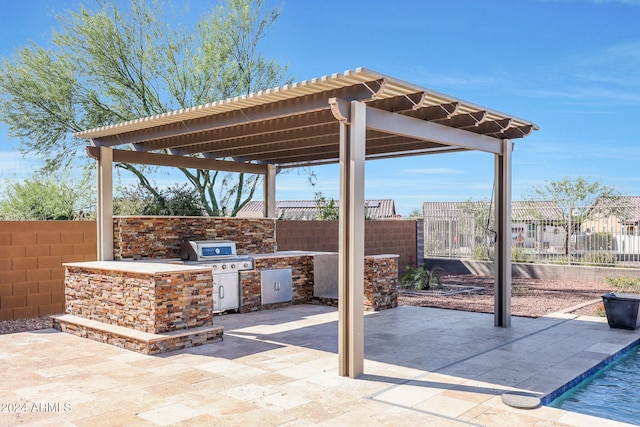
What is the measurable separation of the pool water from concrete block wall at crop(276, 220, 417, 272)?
7.52m

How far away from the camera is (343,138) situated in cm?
570

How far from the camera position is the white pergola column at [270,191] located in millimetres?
11859

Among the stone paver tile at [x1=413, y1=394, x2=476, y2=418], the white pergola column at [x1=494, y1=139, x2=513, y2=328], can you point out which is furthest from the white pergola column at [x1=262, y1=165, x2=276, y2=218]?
the stone paver tile at [x1=413, y1=394, x2=476, y2=418]

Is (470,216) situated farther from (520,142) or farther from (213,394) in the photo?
(213,394)

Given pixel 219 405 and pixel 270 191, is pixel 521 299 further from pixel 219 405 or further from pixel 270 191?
pixel 219 405

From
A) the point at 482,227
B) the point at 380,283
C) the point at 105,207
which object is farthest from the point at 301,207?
the point at 105,207

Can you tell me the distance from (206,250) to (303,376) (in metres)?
4.18

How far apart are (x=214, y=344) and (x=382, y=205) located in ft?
107

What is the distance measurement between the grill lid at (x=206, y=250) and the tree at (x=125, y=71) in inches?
283

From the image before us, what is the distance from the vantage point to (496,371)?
5812mm

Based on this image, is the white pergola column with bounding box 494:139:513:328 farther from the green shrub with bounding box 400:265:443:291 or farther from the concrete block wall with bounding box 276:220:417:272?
the concrete block wall with bounding box 276:220:417:272

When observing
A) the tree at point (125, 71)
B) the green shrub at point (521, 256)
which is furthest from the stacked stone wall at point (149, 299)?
the green shrub at point (521, 256)

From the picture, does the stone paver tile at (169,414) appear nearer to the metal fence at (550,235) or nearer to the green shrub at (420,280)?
the green shrub at (420,280)

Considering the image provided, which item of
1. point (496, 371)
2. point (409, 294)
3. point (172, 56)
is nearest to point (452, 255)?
point (409, 294)
